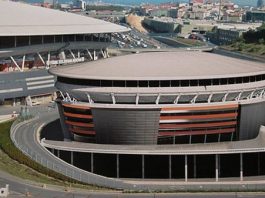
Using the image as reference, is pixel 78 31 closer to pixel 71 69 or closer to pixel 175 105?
pixel 71 69

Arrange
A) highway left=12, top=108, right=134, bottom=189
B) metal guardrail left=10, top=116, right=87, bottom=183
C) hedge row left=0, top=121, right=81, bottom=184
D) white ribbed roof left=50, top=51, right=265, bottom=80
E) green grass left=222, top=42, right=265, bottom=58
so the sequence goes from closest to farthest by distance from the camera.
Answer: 1. hedge row left=0, top=121, right=81, bottom=184
2. highway left=12, top=108, right=134, bottom=189
3. metal guardrail left=10, top=116, right=87, bottom=183
4. white ribbed roof left=50, top=51, right=265, bottom=80
5. green grass left=222, top=42, right=265, bottom=58

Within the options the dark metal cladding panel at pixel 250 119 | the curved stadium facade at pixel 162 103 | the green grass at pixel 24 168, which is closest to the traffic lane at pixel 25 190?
the green grass at pixel 24 168

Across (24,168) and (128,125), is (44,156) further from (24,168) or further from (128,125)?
(128,125)

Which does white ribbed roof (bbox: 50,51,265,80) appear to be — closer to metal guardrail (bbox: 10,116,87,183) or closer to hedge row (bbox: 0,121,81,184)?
metal guardrail (bbox: 10,116,87,183)

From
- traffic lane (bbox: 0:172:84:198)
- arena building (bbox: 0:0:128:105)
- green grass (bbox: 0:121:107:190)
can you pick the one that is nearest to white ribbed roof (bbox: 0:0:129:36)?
arena building (bbox: 0:0:128:105)

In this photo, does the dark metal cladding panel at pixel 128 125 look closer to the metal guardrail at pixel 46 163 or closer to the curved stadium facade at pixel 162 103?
the curved stadium facade at pixel 162 103

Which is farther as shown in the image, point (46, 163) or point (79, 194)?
point (46, 163)

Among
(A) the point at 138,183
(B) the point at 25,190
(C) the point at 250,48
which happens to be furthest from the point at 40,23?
(C) the point at 250,48
